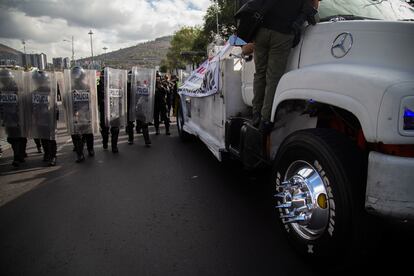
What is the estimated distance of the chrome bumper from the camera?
1765mm

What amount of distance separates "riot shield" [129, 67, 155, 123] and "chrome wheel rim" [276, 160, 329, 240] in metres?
5.44

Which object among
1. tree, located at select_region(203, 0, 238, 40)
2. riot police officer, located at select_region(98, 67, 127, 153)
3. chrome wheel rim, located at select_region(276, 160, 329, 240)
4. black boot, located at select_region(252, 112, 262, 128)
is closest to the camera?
chrome wheel rim, located at select_region(276, 160, 329, 240)

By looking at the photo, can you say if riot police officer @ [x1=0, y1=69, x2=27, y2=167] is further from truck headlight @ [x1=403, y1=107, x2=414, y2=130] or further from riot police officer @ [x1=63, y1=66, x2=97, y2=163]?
truck headlight @ [x1=403, y1=107, x2=414, y2=130]

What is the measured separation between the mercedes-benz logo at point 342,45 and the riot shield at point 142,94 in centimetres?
577

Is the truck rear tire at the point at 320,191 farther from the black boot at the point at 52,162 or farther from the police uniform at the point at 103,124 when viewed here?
the police uniform at the point at 103,124

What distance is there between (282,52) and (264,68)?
315 mm

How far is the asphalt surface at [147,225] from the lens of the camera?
271 cm

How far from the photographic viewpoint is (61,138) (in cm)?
952

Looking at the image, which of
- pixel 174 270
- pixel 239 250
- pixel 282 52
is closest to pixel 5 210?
pixel 174 270

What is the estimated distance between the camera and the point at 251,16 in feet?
9.63

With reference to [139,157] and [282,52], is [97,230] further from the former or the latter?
[139,157]

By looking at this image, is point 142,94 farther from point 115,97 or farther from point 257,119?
point 257,119

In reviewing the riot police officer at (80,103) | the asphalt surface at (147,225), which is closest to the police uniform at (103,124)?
the riot police officer at (80,103)

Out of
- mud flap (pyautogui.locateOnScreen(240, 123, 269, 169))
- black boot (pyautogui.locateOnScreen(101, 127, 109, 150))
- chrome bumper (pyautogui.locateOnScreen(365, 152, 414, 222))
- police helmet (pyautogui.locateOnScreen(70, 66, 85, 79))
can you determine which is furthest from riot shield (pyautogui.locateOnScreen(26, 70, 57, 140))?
chrome bumper (pyautogui.locateOnScreen(365, 152, 414, 222))
